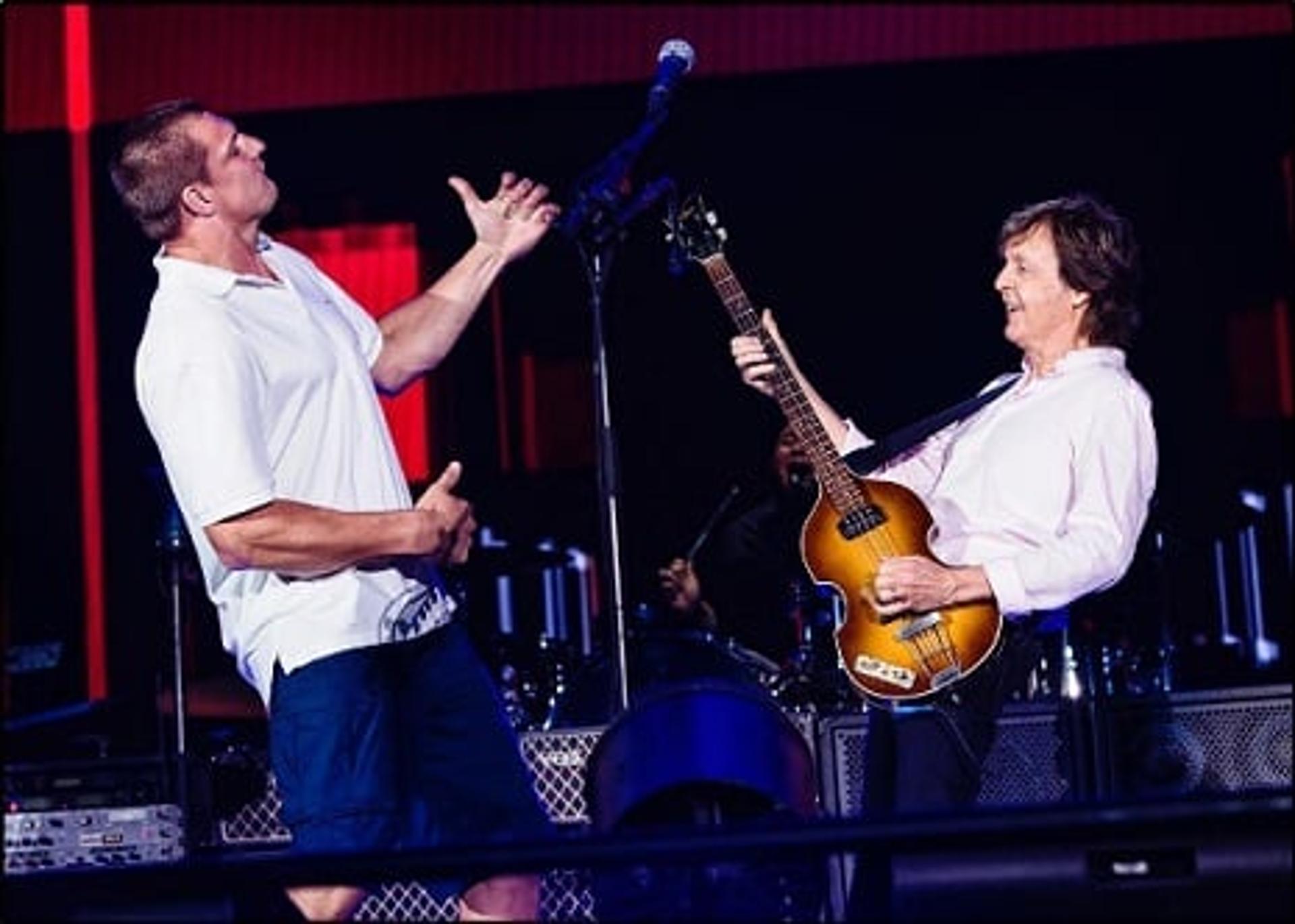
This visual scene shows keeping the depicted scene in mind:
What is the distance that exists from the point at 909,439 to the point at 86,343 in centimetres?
548

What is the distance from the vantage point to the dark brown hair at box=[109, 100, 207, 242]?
14.6ft

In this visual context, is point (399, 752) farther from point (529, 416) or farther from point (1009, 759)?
point (529, 416)

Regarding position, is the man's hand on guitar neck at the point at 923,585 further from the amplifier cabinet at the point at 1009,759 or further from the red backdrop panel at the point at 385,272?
the red backdrop panel at the point at 385,272

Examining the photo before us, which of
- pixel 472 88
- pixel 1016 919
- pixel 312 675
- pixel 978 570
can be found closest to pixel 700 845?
pixel 1016 919

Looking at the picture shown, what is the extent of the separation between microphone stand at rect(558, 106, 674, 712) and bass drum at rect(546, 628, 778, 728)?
57.3 inches

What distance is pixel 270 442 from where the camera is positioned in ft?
13.8

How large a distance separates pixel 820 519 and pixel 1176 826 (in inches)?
75.2

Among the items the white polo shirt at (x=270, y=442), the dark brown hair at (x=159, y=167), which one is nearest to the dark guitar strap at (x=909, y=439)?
the white polo shirt at (x=270, y=442)

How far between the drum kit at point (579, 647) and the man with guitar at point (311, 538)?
1.53ft

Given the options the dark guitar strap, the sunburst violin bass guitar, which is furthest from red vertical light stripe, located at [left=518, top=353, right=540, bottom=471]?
the sunburst violin bass guitar

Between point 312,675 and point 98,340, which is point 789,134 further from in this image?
point 312,675

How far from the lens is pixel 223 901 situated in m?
3.03

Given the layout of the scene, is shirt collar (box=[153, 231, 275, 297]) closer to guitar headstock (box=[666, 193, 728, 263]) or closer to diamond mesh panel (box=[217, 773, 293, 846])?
guitar headstock (box=[666, 193, 728, 263])

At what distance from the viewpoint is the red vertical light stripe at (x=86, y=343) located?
31.2 feet
